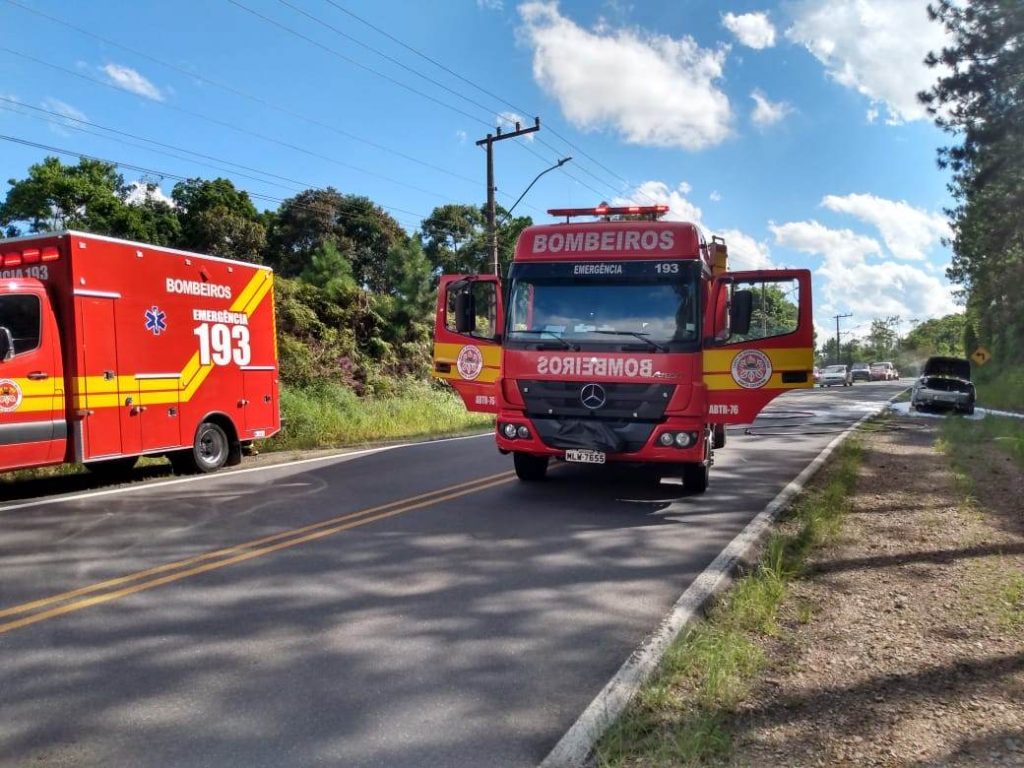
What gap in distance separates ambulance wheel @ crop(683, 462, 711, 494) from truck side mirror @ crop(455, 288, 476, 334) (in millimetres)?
3203

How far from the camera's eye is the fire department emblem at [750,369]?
8.55m

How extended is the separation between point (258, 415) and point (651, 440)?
704 cm

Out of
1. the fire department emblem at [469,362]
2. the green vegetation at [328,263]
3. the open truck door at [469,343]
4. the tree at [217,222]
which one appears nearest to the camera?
the open truck door at [469,343]

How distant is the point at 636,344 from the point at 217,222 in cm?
3944

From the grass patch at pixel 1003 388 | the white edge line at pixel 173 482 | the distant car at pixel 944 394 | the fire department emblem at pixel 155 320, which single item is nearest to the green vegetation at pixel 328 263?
the white edge line at pixel 173 482

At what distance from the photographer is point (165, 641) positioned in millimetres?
4465

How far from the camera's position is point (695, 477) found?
941cm

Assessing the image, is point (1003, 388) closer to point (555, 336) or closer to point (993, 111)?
point (993, 111)

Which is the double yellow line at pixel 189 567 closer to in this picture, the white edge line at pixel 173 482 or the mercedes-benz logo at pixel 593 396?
the mercedes-benz logo at pixel 593 396

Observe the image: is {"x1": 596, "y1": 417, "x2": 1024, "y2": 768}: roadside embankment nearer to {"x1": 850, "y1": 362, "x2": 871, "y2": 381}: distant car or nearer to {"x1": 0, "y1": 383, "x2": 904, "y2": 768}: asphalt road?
{"x1": 0, "y1": 383, "x2": 904, "y2": 768}: asphalt road

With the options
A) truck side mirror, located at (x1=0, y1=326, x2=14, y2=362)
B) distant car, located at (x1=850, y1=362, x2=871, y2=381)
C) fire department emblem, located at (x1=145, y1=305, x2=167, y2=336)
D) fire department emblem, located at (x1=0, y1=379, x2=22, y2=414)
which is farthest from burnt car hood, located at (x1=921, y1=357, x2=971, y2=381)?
distant car, located at (x1=850, y1=362, x2=871, y2=381)

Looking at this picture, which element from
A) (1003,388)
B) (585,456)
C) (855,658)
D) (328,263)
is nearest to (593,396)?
(585,456)

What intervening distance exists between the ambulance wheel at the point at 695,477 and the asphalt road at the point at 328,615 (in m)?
0.15

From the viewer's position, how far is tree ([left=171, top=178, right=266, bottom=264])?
42562mm
